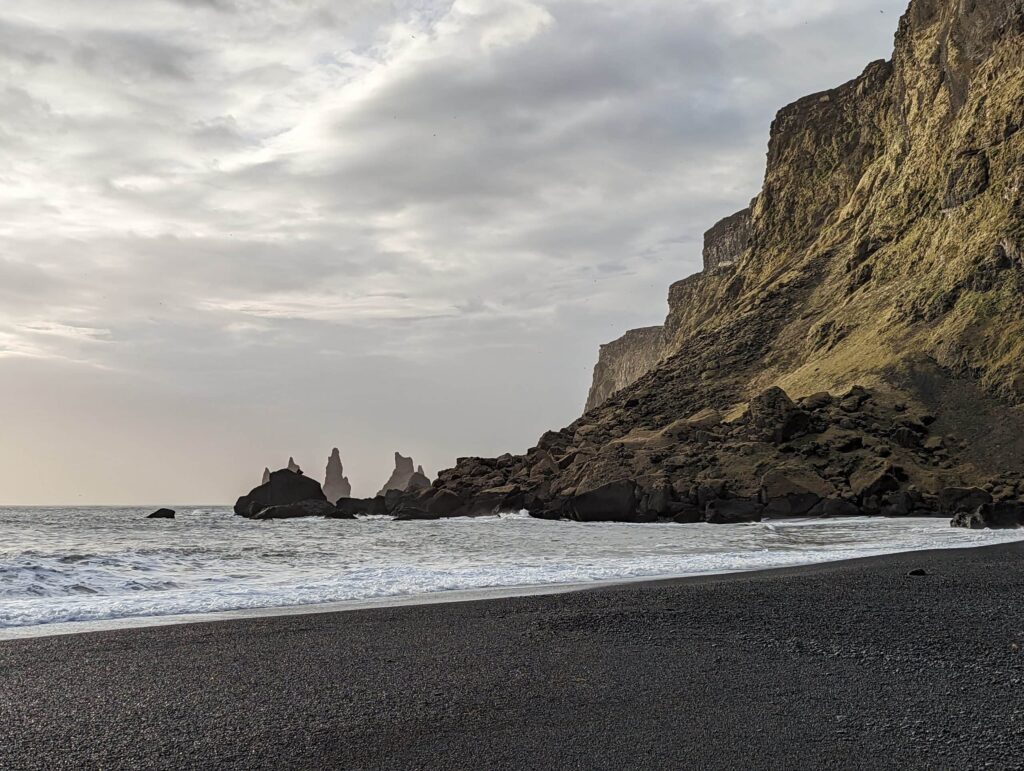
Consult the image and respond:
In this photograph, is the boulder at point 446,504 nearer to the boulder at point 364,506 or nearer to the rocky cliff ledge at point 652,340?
the boulder at point 364,506

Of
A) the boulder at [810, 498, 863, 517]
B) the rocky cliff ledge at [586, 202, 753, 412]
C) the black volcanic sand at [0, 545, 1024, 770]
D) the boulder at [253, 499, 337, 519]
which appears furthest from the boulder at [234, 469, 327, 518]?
the black volcanic sand at [0, 545, 1024, 770]

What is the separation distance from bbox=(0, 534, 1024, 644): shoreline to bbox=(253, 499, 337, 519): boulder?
5384cm

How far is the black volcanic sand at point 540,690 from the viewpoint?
4746 mm

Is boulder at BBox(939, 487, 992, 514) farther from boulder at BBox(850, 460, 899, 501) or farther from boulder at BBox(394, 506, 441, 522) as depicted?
boulder at BBox(394, 506, 441, 522)

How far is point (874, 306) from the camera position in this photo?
235 feet

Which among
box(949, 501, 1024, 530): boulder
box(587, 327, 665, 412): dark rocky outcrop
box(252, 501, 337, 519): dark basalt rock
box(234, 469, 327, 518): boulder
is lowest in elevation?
box(949, 501, 1024, 530): boulder

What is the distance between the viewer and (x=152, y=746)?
486cm

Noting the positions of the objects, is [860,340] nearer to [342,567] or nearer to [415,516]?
[415,516]

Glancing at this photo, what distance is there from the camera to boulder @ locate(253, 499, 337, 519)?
67.4m

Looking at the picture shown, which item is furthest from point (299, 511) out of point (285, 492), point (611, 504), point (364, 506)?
point (611, 504)

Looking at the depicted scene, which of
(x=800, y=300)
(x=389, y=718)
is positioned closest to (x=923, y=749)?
(x=389, y=718)

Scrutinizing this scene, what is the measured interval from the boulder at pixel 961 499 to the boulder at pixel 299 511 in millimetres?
42690

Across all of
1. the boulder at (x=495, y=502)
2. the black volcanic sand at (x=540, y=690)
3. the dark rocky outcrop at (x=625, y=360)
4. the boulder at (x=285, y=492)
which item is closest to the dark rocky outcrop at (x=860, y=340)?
the boulder at (x=495, y=502)

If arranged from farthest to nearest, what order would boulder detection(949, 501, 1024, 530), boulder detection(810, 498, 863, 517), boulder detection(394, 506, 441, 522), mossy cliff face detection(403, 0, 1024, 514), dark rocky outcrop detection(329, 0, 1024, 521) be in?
boulder detection(394, 506, 441, 522) < mossy cliff face detection(403, 0, 1024, 514) < dark rocky outcrop detection(329, 0, 1024, 521) < boulder detection(810, 498, 863, 517) < boulder detection(949, 501, 1024, 530)
